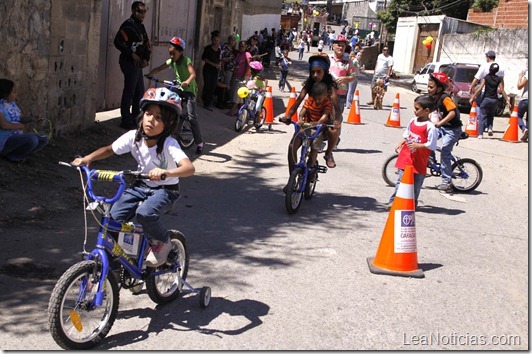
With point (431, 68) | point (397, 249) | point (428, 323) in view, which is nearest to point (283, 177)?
point (397, 249)

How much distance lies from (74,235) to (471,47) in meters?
31.5

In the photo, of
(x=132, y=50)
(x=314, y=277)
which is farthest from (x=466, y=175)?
(x=132, y=50)

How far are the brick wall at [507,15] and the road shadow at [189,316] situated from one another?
3139 cm

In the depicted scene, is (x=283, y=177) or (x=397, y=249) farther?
(x=283, y=177)

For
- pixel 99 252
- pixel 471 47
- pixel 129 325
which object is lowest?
pixel 129 325

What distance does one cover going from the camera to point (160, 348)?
4.41 meters

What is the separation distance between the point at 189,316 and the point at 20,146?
422cm

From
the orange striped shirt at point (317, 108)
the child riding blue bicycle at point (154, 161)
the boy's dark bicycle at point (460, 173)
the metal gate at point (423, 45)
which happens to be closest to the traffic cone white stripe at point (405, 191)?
the orange striped shirt at point (317, 108)

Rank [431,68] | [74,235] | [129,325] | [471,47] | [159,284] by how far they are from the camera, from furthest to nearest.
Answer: [471,47] < [431,68] < [74,235] < [159,284] < [129,325]

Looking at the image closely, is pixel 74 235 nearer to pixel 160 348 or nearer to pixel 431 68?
pixel 160 348

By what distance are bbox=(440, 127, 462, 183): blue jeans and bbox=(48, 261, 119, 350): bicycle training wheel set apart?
704 cm

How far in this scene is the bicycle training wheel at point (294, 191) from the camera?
26.2 feet

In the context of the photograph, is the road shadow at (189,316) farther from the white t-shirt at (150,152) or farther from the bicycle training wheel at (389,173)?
the bicycle training wheel at (389,173)

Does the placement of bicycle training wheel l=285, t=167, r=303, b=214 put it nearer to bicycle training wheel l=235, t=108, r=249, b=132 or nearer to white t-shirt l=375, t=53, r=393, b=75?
bicycle training wheel l=235, t=108, r=249, b=132
